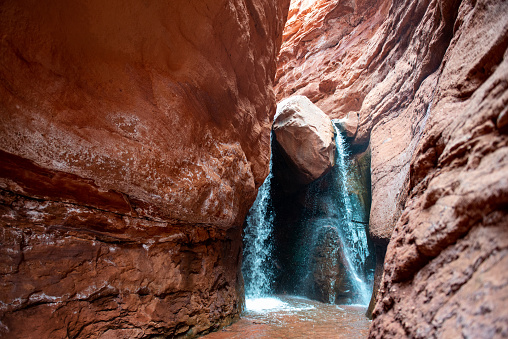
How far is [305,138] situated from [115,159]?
6.22 metres

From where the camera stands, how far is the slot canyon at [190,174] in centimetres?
123

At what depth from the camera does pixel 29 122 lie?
2.11 meters

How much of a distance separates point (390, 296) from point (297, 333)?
2.78 meters

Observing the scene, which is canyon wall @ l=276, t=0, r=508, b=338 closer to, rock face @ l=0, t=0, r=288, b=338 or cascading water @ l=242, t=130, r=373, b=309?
rock face @ l=0, t=0, r=288, b=338

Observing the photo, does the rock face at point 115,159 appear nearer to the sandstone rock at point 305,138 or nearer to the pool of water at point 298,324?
the pool of water at point 298,324

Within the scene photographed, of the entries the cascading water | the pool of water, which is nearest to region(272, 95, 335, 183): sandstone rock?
the cascading water

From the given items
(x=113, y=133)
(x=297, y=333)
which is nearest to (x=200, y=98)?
(x=113, y=133)

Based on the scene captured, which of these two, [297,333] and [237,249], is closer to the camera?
[297,333]

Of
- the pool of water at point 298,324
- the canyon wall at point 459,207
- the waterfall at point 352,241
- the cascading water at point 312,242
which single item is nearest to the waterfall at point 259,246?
the cascading water at point 312,242

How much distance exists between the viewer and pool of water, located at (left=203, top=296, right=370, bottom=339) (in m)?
3.67

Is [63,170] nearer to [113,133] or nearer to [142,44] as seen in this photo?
[113,133]

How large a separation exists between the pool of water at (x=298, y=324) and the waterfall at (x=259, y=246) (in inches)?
76.5

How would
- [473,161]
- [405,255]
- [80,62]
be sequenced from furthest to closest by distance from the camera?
[80,62] → [405,255] → [473,161]

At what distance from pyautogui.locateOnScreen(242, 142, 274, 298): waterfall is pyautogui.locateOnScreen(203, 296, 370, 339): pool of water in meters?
1.94
